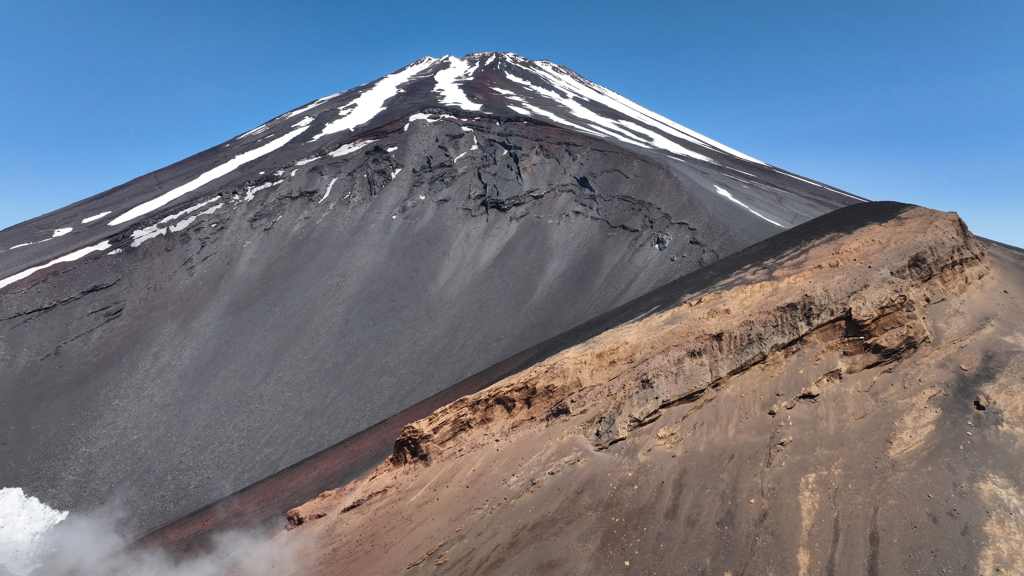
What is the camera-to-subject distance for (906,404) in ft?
26.6

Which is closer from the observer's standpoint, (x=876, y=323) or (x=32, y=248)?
(x=876, y=323)

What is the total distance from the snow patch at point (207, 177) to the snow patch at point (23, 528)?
68.4 feet

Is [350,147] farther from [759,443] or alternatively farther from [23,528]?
[759,443]

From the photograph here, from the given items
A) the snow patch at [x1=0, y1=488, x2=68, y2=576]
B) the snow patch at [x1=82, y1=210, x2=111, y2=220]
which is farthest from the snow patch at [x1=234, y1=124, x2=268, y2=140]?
the snow patch at [x1=0, y1=488, x2=68, y2=576]

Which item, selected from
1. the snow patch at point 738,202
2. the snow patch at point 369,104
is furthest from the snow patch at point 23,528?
the snow patch at point 738,202

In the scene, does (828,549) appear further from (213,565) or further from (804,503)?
(213,565)

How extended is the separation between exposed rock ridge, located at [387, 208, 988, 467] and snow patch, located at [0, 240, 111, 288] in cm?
2784

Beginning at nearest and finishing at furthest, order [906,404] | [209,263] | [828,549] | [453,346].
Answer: [828,549] < [906,404] < [453,346] < [209,263]

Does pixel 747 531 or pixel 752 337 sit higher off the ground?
pixel 752 337

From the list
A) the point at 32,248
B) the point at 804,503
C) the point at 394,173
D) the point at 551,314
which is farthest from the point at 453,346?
the point at 32,248

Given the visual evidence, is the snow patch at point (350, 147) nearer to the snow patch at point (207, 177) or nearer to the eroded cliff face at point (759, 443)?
the snow patch at point (207, 177)

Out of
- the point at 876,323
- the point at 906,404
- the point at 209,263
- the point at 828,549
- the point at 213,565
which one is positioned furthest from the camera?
the point at 209,263

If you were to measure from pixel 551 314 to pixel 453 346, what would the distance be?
4.82m

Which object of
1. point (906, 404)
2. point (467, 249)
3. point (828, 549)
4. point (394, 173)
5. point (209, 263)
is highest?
point (394, 173)
